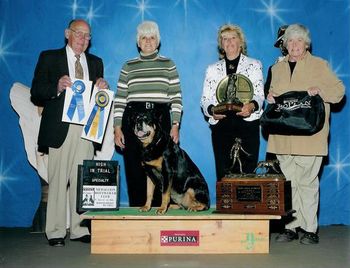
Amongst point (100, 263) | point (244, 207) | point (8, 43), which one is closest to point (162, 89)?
point (244, 207)

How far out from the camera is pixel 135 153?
372 centimetres

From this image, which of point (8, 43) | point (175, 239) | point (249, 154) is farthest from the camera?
point (8, 43)

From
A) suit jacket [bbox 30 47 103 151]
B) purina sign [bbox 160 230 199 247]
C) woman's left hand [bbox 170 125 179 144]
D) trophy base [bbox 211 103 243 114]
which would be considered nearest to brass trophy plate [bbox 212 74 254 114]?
trophy base [bbox 211 103 243 114]

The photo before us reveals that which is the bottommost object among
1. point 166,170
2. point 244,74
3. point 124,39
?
point 166,170

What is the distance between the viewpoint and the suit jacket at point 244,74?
12.2 ft

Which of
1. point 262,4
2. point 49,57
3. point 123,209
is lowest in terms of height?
point 123,209

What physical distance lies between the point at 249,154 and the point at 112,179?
1.03m

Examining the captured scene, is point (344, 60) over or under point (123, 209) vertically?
over

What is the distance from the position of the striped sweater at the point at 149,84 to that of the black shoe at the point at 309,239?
129 cm

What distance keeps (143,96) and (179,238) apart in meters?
1.10

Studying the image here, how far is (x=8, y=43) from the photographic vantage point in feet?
15.1

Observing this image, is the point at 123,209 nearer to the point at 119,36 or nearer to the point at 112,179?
the point at 112,179

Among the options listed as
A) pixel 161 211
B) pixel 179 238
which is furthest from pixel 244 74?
pixel 179 238

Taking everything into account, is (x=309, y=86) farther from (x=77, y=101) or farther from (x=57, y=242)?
(x=57, y=242)
